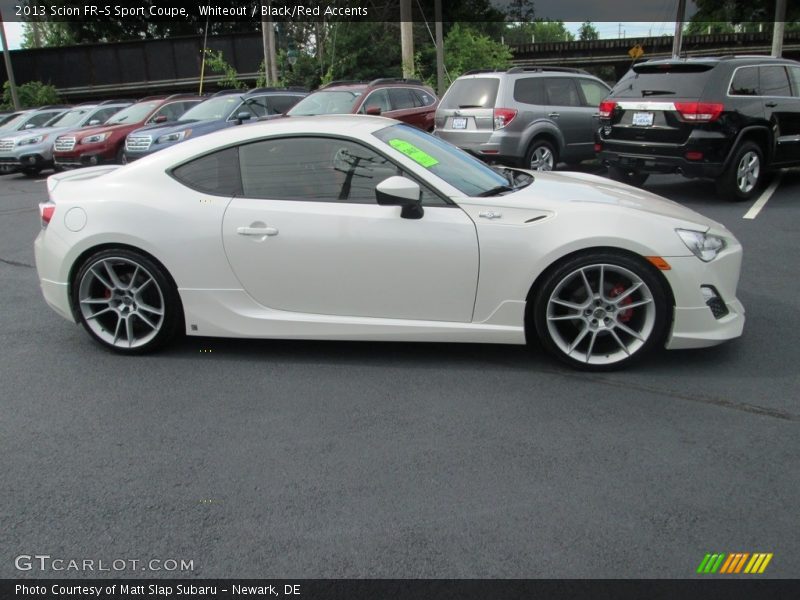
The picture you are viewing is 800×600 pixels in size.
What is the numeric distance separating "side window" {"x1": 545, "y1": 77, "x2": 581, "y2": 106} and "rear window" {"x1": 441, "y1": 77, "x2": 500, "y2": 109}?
3.29 feet

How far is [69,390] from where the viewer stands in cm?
428

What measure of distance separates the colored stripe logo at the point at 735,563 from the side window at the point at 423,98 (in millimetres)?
12948

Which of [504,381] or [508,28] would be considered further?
[508,28]

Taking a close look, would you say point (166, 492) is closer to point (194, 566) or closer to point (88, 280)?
point (194, 566)

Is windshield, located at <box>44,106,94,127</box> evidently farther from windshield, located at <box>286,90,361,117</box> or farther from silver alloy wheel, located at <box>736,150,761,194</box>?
silver alloy wheel, located at <box>736,150,761,194</box>

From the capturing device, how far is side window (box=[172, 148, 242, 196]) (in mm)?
4527

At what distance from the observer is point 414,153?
14.9 ft

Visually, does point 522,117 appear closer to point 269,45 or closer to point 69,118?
point 69,118

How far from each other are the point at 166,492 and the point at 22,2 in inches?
2101

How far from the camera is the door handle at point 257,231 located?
4.34 metres

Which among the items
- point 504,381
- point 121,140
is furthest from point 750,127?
point 121,140

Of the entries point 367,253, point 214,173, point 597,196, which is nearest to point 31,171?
point 214,173

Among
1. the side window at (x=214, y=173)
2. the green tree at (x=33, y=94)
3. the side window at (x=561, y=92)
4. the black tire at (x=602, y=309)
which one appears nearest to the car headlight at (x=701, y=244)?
the black tire at (x=602, y=309)

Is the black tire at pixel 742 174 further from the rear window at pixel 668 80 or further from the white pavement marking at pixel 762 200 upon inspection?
the rear window at pixel 668 80
